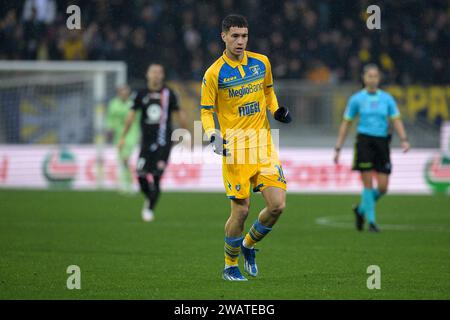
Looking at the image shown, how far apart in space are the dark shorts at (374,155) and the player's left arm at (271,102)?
533 centimetres

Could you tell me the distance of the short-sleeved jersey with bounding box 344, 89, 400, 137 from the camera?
48.6ft

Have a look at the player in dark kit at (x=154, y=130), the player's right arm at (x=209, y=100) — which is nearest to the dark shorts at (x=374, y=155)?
the player in dark kit at (x=154, y=130)

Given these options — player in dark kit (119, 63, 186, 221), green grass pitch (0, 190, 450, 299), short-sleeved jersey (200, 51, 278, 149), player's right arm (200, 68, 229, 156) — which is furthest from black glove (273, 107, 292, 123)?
player in dark kit (119, 63, 186, 221)

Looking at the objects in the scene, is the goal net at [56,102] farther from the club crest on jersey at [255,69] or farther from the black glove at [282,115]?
the black glove at [282,115]

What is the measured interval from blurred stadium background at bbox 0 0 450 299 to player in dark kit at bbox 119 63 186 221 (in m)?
0.68

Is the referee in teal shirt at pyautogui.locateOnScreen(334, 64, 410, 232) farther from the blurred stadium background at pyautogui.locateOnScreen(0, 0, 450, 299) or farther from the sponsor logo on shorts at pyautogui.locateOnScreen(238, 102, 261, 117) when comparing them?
the sponsor logo on shorts at pyautogui.locateOnScreen(238, 102, 261, 117)

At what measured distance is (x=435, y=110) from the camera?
84.4ft

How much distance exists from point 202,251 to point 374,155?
405 cm

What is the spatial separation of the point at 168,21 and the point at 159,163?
12.6 metres

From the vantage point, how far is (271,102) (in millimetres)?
9742

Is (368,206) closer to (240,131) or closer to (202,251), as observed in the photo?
(202,251)
